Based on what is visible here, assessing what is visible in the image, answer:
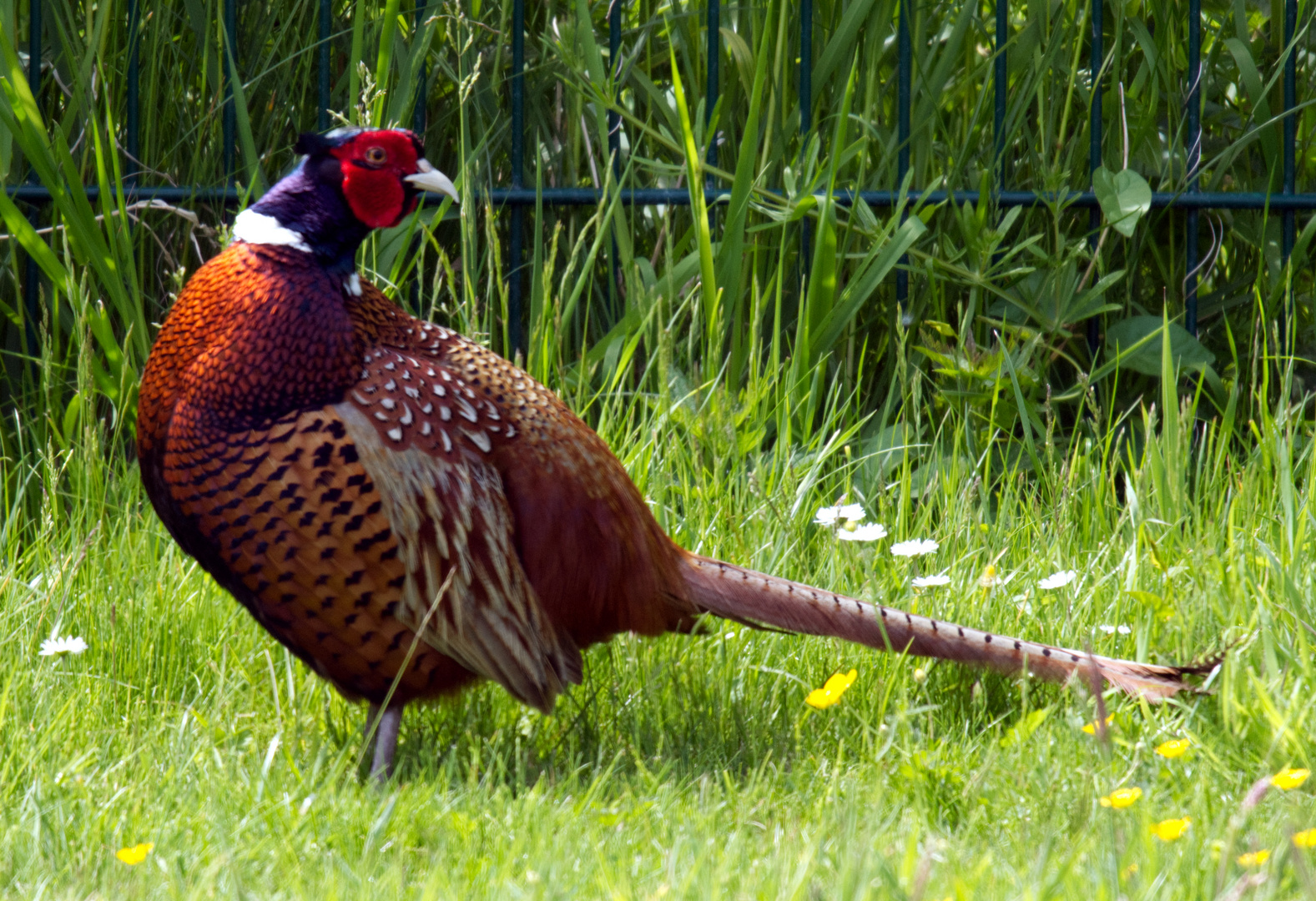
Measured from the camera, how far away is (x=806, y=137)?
3.62 meters

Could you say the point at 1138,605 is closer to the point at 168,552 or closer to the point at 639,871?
the point at 639,871

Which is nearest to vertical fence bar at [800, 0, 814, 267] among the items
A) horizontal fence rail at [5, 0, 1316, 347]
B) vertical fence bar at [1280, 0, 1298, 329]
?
horizontal fence rail at [5, 0, 1316, 347]

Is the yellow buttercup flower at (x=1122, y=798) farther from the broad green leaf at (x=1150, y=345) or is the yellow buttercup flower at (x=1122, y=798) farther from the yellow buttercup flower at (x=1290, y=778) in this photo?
the broad green leaf at (x=1150, y=345)

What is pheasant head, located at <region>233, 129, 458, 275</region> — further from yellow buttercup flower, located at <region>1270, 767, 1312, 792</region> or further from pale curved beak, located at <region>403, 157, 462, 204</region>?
yellow buttercup flower, located at <region>1270, 767, 1312, 792</region>

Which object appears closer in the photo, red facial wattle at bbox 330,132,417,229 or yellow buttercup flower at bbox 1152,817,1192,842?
yellow buttercup flower at bbox 1152,817,1192,842

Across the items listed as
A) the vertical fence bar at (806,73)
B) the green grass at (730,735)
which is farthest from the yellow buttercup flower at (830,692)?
the vertical fence bar at (806,73)

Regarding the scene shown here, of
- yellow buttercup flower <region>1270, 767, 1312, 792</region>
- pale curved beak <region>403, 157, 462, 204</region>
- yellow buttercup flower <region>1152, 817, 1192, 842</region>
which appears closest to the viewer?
yellow buttercup flower <region>1152, 817, 1192, 842</region>

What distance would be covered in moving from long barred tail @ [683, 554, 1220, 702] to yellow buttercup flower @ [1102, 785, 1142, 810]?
0.39m

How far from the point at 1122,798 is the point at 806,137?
→ 85.1 inches

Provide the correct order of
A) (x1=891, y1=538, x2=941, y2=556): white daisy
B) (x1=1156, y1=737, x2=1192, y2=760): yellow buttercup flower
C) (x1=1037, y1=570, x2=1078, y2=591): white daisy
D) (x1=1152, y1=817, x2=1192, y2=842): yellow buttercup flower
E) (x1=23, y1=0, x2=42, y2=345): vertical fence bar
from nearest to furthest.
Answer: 1. (x1=1152, y1=817, x2=1192, y2=842): yellow buttercup flower
2. (x1=1156, y1=737, x2=1192, y2=760): yellow buttercup flower
3. (x1=1037, y1=570, x2=1078, y2=591): white daisy
4. (x1=891, y1=538, x2=941, y2=556): white daisy
5. (x1=23, y1=0, x2=42, y2=345): vertical fence bar

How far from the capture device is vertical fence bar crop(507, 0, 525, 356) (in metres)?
3.62

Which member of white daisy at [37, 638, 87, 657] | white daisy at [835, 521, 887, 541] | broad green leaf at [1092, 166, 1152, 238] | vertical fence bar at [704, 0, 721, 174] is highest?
vertical fence bar at [704, 0, 721, 174]

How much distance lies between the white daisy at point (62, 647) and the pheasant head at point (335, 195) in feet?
2.40

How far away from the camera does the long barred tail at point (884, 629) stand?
229 cm
